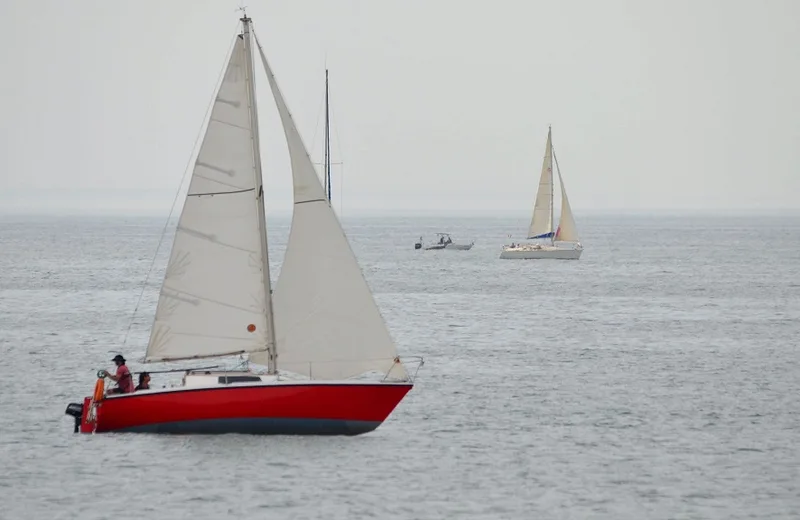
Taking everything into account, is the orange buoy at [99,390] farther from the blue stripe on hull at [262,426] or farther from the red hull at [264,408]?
the blue stripe on hull at [262,426]

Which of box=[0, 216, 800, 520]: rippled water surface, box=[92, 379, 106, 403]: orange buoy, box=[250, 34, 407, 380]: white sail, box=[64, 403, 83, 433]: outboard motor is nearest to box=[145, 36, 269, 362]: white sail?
box=[250, 34, 407, 380]: white sail

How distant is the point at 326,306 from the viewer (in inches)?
1363

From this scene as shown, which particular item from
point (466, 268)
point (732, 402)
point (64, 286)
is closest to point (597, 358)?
point (732, 402)

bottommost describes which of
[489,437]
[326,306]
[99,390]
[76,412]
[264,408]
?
[489,437]

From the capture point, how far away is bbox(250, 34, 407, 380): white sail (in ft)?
113

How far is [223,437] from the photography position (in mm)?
34969

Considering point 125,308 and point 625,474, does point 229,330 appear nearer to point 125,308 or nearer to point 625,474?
point 625,474

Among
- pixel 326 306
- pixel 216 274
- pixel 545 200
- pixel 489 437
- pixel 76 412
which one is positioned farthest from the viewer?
pixel 545 200

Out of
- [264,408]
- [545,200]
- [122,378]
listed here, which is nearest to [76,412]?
[122,378]

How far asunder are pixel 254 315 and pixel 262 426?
281 centimetres

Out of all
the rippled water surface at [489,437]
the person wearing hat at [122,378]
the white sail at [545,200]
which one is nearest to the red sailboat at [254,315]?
the person wearing hat at [122,378]

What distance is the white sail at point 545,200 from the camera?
414 feet

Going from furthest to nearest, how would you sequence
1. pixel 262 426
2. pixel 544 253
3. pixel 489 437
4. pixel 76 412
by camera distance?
pixel 544 253 → pixel 489 437 → pixel 76 412 → pixel 262 426

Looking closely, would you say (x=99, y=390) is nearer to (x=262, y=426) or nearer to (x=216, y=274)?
(x=216, y=274)
